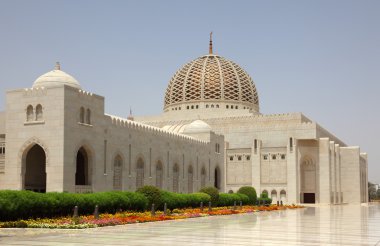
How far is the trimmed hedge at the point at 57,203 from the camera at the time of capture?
18.6 m

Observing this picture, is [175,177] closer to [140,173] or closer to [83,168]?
[140,173]

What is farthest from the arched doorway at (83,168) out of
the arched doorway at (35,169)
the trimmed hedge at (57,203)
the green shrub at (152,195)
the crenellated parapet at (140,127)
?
the trimmed hedge at (57,203)

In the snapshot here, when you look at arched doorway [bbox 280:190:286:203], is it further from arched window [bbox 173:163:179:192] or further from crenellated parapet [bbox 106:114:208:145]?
arched window [bbox 173:163:179:192]

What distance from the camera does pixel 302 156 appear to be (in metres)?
52.8

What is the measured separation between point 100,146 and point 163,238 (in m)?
18.5

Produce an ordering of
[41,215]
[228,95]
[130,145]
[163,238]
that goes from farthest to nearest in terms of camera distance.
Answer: [228,95] < [130,145] < [41,215] < [163,238]

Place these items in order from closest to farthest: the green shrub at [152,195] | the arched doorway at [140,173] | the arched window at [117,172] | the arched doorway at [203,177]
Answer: the green shrub at [152,195]
the arched window at [117,172]
the arched doorway at [140,173]
the arched doorway at [203,177]

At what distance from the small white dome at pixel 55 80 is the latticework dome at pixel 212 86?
2894 cm

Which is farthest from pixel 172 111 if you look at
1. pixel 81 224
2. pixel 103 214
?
pixel 81 224

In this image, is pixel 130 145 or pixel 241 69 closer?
pixel 130 145

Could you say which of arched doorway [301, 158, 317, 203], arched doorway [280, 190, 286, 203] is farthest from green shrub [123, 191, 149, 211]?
arched doorway [301, 158, 317, 203]

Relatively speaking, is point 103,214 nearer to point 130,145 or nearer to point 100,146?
point 100,146

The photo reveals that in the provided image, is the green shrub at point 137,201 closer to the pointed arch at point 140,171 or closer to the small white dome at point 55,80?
the small white dome at point 55,80

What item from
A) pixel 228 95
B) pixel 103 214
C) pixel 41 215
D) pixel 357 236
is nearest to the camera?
pixel 357 236
